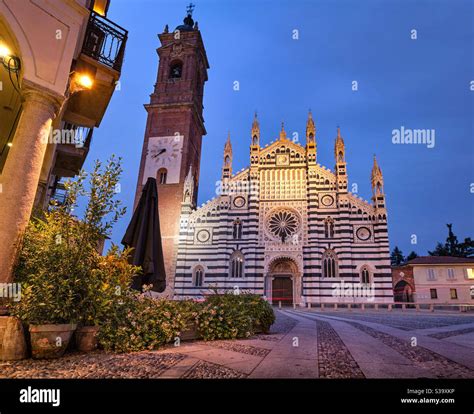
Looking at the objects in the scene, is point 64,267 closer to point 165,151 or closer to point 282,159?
point 282,159

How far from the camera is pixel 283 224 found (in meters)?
27.3

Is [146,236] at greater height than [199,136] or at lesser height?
lesser

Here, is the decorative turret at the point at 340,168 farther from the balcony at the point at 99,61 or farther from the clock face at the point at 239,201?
the balcony at the point at 99,61

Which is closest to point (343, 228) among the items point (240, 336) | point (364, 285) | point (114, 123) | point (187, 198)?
point (364, 285)

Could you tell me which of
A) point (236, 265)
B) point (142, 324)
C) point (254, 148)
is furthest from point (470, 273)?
point (142, 324)

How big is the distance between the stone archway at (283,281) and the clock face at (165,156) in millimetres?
12943

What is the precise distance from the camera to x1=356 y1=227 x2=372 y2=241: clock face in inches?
1007

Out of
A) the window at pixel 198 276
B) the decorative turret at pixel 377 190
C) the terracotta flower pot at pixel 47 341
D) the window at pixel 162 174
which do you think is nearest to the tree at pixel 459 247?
the decorative turret at pixel 377 190

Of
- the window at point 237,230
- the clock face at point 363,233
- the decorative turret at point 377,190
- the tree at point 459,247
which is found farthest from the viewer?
the tree at point 459,247

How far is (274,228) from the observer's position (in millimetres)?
27359

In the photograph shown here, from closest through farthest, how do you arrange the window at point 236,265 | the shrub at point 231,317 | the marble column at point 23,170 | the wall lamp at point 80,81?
the marble column at point 23,170, the shrub at point 231,317, the wall lamp at point 80,81, the window at point 236,265

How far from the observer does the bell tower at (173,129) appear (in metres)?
28.5
